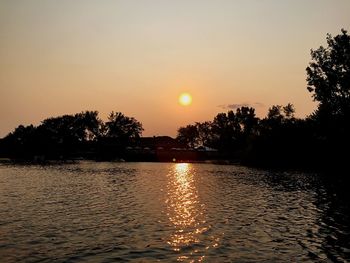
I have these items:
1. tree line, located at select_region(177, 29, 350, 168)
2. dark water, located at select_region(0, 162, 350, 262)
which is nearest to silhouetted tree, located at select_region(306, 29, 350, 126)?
tree line, located at select_region(177, 29, 350, 168)

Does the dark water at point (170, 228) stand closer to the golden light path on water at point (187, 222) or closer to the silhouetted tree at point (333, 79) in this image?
the golden light path on water at point (187, 222)

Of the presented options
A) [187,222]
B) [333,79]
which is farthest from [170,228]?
[333,79]

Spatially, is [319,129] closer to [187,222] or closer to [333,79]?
[333,79]

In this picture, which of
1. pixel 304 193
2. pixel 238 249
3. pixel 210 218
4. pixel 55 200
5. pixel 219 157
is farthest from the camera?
pixel 219 157

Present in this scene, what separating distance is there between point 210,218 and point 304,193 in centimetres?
2426

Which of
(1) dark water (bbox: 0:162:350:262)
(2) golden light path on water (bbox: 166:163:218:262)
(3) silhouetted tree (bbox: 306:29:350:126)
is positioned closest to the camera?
(1) dark water (bbox: 0:162:350:262)

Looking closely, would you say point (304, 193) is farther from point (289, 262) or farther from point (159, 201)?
point (289, 262)

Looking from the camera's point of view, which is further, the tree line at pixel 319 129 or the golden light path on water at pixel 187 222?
the tree line at pixel 319 129

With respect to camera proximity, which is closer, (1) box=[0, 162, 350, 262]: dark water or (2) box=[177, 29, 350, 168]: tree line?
(1) box=[0, 162, 350, 262]: dark water

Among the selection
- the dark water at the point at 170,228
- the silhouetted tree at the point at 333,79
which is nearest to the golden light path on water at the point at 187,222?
the dark water at the point at 170,228

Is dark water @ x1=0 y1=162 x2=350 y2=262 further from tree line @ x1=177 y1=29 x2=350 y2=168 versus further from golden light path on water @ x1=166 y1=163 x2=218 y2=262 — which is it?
tree line @ x1=177 y1=29 x2=350 y2=168

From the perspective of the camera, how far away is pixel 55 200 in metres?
39.7

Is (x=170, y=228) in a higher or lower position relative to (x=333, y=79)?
lower

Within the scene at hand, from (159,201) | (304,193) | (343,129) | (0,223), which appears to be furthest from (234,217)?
(343,129)
